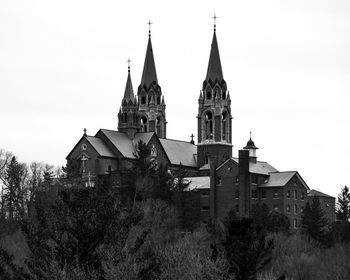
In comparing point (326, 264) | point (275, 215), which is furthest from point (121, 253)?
point (275, 215)

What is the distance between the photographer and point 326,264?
215 ft

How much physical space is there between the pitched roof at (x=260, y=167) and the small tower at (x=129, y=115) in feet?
64.5

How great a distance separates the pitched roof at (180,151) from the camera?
130m

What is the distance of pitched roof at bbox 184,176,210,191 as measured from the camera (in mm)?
114300

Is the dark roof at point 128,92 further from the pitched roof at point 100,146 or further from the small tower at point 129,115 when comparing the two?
the pitched roof at point 100,146

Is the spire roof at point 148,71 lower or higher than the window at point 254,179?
higher

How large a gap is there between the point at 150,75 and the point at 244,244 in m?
88.8

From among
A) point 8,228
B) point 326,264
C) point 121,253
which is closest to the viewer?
point 121,253

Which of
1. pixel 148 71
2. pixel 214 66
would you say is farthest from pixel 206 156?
pixel 148 71

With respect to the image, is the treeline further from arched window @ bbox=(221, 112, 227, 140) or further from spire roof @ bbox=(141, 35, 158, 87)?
spire roof @ bbox=(141, 35, 158, 87)

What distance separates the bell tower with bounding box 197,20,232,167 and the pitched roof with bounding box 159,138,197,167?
1860 mm

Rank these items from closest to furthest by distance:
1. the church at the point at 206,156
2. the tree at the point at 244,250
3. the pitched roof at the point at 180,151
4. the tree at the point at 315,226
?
1. the tree at the point at 244,250
2. the tree at the point at 315,226
3. the church at the point at 206,156
4. the pitched roof at the point at 180,151

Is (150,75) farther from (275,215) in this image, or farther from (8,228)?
(8,228)

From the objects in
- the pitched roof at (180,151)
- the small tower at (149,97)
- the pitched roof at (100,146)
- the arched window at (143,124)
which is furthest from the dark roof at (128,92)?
the pitched roof at (100,146)
